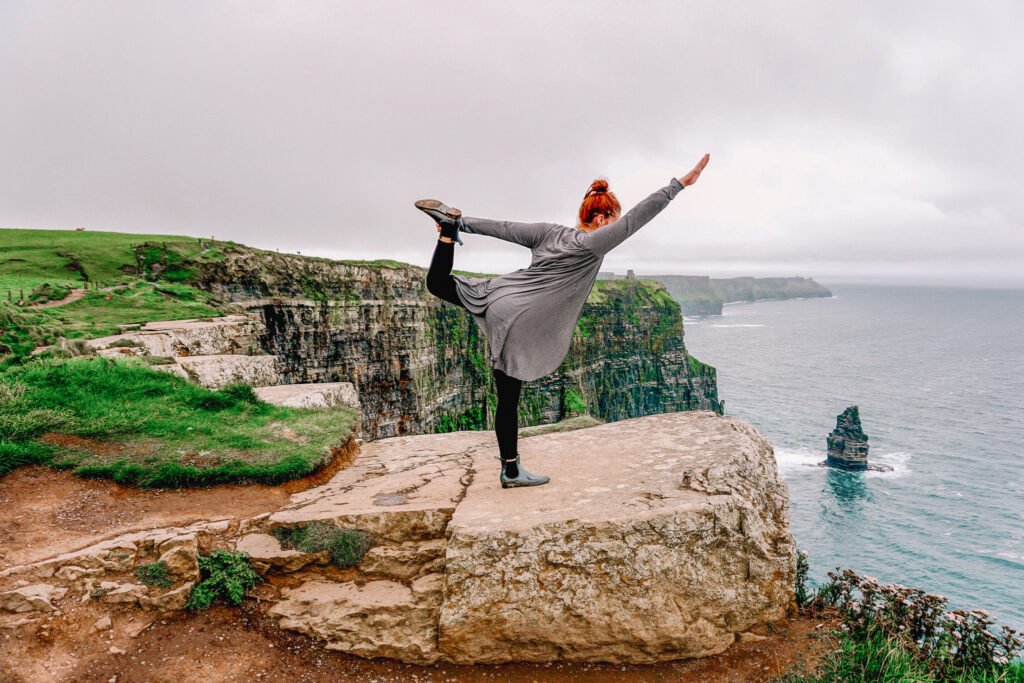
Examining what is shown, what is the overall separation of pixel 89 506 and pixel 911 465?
2765 inches

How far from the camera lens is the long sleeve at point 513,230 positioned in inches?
204

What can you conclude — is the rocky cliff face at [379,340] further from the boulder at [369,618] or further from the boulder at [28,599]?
the boulder at [369,618]

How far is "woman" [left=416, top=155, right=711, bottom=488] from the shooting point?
518 cm

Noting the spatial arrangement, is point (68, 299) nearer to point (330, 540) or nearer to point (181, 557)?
point (181, 557)

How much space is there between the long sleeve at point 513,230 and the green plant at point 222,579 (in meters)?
3.44

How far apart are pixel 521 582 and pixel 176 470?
3.73 meters

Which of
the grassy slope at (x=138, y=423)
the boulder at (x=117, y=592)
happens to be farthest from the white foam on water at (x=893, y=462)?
the boulder at (x=117, y=592)

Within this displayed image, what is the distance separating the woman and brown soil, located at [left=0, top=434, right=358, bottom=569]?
103 inches

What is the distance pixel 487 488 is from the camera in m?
5.73

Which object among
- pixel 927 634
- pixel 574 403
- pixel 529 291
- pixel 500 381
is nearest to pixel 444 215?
pixel 529 291

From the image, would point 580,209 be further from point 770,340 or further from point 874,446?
point 770,340

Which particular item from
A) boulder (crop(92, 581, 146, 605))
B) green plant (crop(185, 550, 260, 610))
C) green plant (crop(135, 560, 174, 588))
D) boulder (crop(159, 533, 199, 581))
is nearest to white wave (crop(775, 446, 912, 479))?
green plant (crop(185, 550, 260, 610))

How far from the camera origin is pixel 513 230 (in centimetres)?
538

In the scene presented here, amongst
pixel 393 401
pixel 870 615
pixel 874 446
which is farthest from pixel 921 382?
pixel 870 615
